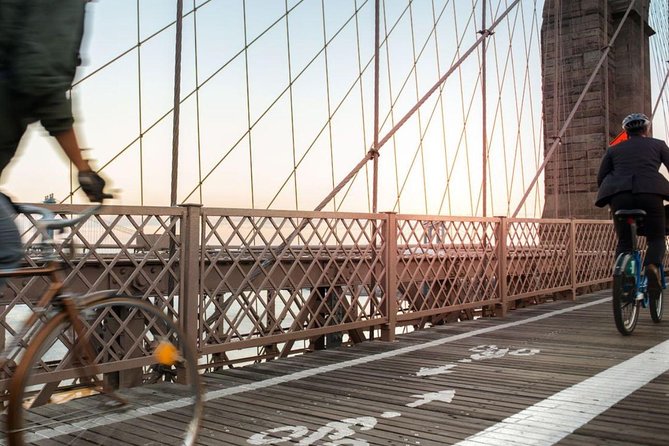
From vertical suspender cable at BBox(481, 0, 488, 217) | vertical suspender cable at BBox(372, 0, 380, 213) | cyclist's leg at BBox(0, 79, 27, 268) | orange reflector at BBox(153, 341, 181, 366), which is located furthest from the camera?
vertical suspender cable at BBox(481, 0, 488, 217)

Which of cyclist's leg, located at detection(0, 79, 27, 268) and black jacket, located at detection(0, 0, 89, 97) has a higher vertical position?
black jacket, located at detection(0, 0, 89, 97)

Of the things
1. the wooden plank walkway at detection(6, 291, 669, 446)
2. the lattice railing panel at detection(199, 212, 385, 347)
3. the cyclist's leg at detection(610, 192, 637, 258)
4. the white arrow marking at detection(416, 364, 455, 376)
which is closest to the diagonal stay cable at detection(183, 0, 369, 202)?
the lattice railing panel at detection(199, 212, 385, 347)

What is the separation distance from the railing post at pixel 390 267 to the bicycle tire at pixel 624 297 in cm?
99

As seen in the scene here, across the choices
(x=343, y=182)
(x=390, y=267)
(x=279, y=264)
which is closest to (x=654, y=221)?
(x=390, y=267)

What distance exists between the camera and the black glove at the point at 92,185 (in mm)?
951

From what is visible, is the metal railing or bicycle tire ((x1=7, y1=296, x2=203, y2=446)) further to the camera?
the metal railing

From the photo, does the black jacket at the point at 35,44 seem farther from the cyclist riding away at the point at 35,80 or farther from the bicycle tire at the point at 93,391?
the bicycle tire at the point at 93,391

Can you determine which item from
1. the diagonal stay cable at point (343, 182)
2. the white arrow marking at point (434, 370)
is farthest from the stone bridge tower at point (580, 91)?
the white arrow marking at point (434, 370)

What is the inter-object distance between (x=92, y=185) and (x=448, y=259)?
3254mm

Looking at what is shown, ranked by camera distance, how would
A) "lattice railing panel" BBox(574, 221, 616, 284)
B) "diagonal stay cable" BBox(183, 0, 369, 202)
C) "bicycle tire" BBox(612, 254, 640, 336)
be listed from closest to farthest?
"bicycle tire" BBox(612, 254, 640, 336) → "diagonal stay cable" BBox(183, 0, 369, 202) → "lattice railing panel" BBox(574, 221, 616, 284)

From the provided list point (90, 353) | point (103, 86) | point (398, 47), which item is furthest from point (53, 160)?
point (398, 47)

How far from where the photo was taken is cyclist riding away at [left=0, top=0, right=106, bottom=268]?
91 cm

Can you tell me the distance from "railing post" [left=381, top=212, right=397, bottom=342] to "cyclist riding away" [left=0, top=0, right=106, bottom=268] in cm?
226

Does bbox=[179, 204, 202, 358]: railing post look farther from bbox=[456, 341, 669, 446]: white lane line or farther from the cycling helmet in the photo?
the cycling helmet
